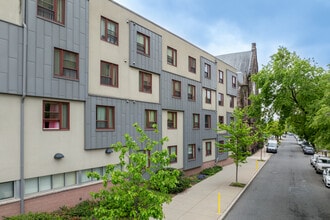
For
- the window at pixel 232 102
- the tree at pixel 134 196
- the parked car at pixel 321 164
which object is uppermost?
the window at pixel 232 102

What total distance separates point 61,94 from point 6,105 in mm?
2682

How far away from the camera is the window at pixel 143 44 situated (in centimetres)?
1930

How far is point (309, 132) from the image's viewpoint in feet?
62.1

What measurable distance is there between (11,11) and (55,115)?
5291 millimetres

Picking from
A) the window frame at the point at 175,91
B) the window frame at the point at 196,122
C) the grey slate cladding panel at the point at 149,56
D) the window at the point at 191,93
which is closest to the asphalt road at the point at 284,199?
the window frame at the point at 196,122

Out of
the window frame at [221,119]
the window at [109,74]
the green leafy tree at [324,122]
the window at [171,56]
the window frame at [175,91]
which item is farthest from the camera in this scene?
the window frame at [221,119]

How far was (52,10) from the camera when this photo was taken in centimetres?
1346

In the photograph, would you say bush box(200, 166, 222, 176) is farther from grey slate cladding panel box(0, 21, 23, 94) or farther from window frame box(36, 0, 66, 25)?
grey slate cladding panel box(0, 21, 23, 94)

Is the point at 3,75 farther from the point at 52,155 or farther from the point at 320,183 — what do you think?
the point at 320,183

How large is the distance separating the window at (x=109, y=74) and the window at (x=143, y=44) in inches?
119

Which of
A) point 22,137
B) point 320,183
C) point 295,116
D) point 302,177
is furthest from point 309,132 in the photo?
point 22,137

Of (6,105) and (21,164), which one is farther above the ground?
(6,105)

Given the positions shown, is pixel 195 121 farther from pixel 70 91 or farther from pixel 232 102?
pixel 70 91

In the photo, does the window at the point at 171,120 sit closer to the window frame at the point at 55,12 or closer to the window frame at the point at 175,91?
the window frame at the point at 175,91
